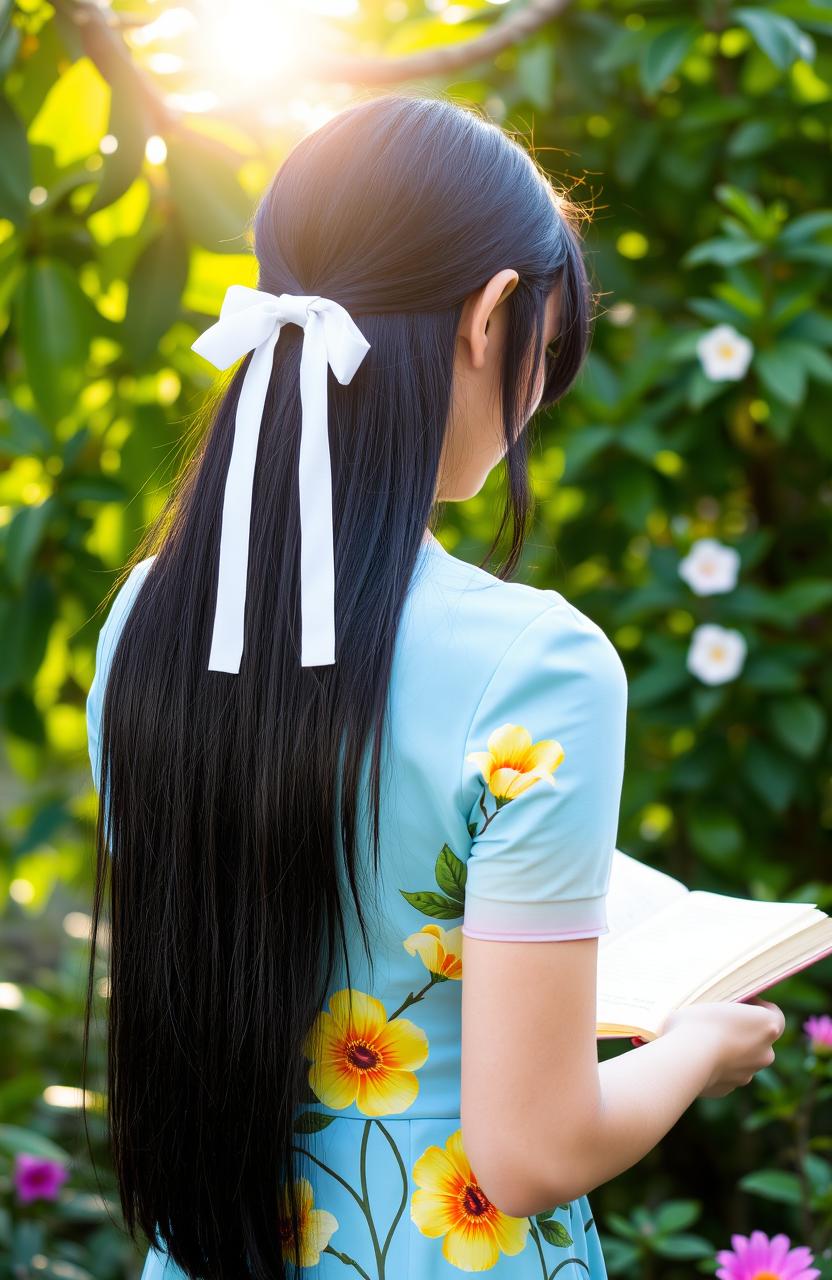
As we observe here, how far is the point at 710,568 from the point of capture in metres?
1.88

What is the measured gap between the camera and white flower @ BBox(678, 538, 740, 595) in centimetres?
187

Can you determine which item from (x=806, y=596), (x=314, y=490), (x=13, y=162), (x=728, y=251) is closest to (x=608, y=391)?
(x=728, y=251)

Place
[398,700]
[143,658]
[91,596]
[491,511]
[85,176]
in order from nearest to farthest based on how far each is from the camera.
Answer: [398,700] → [143,658] → [85,176] → [91,596] → [491,511]

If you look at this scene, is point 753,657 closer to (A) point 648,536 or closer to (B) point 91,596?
(A) point 648,536

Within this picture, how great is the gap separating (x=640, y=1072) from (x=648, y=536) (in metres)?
1.44

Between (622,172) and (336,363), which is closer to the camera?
(336,363)

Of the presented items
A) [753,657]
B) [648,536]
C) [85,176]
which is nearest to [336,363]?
[85,176]

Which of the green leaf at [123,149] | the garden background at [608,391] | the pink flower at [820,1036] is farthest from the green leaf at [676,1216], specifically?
the green leaf at [123,149]

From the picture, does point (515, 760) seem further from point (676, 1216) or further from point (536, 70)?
point (536, 70)

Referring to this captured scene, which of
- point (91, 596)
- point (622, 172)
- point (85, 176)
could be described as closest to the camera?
point (85, 176)

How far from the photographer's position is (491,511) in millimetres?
2197

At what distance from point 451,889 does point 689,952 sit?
9.1 inches

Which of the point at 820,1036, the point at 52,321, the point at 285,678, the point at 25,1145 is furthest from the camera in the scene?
the point at 25,1145

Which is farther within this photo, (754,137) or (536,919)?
(754,137)
